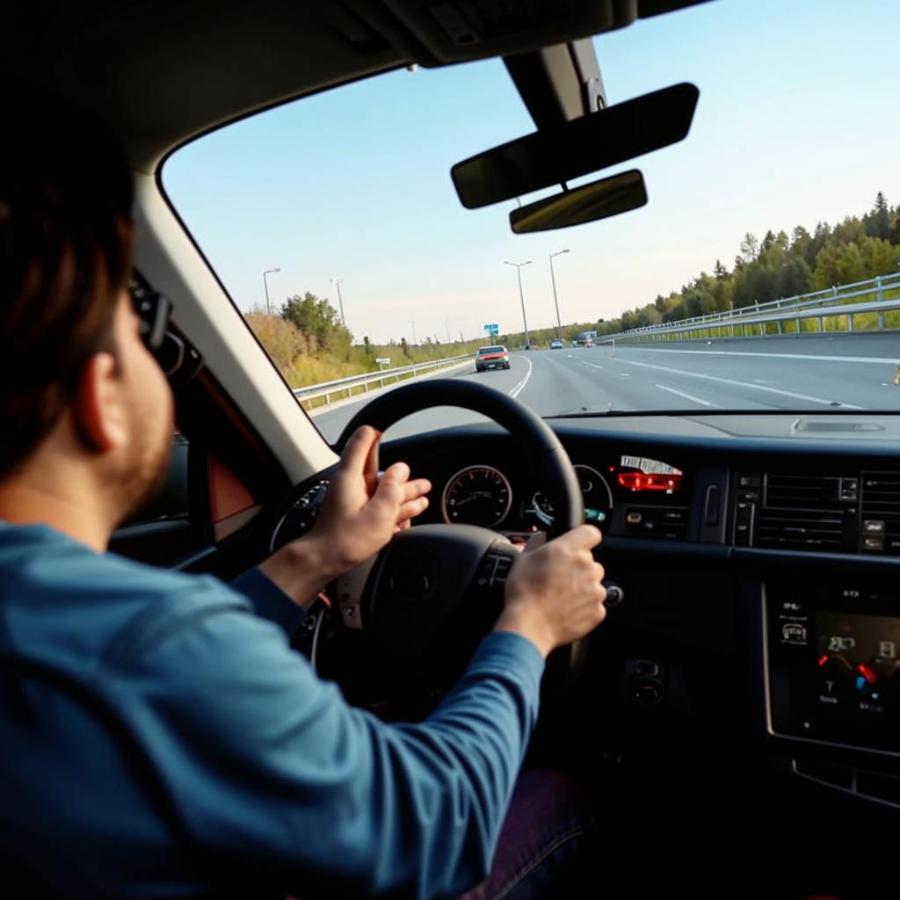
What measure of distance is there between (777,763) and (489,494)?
141cm

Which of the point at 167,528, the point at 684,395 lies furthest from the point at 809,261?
the point at 167,528

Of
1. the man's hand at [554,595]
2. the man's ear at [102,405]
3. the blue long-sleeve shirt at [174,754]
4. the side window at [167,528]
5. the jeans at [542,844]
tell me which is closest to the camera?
the blue long-sleeve shirt at [174,754]

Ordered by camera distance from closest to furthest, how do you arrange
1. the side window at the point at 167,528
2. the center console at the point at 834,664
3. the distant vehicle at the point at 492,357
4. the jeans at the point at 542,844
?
the jeans at the point at 542,844
the center console at the point at 834,664
the side window at the point at 167,528
the distant vehicle at the point at 492,357

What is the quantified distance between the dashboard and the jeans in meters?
0.81

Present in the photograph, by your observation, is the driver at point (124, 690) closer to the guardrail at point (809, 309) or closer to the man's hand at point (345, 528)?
the man's hand at point (345, 528)

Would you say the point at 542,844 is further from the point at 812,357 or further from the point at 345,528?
the point at 812,357

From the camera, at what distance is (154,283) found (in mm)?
2945

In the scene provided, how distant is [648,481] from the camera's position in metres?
2.95

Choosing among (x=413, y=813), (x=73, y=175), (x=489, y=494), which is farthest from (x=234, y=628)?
(x=489, y=494)

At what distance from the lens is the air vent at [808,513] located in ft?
8.57

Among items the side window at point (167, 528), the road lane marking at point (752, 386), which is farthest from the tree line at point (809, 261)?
the side window at point (167, 528)

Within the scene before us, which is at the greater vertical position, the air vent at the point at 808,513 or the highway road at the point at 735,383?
the highway road at the point at 735,383

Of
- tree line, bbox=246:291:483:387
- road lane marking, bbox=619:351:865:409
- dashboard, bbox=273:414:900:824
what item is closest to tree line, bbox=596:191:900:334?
road lane marking, bbox=619:351:865:409

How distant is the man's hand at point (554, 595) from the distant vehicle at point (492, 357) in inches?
214
